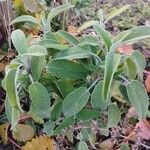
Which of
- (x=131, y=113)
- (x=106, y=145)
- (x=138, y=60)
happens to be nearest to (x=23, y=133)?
(x=106, y=145)

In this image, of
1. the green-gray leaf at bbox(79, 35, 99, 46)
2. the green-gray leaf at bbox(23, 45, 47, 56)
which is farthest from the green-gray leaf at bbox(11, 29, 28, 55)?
the green-gray leaf at bbox(79, 35, 99, 46)

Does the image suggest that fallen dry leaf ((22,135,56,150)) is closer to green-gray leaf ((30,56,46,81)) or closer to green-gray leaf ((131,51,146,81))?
green-gray leaf ((30,56,46,81))

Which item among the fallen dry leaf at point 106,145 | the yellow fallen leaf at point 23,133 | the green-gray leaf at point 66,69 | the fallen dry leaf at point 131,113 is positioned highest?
the green-gray leaf at point 66,69

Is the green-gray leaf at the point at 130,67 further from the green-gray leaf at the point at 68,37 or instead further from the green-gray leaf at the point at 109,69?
the green-gray leaf at the point at 68,37

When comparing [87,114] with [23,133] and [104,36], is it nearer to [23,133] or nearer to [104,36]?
[104,36]

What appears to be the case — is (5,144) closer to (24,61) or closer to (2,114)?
(2,114)

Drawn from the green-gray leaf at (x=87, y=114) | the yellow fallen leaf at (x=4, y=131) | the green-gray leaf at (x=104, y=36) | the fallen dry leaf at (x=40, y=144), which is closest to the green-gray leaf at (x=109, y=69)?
the green-gray leaf at (x=104, y=36)

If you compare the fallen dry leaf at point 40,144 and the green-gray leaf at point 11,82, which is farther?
the fallen dry leaf at point 40,144
